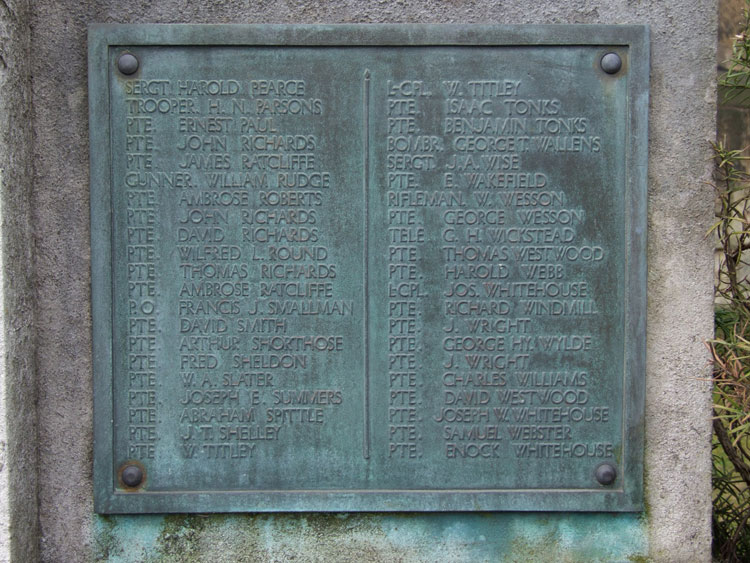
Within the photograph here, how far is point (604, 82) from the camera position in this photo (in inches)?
108

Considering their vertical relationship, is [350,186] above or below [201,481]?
above

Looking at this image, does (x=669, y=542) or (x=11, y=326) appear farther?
(x=669, y=542)

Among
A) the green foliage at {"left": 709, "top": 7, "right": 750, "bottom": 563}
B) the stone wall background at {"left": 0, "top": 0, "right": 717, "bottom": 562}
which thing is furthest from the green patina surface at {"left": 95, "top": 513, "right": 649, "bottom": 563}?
the green foliage at {"left": 709, "top": 7, "right": 750, "bottom": 563}

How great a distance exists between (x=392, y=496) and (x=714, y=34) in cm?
223

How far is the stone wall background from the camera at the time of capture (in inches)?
107

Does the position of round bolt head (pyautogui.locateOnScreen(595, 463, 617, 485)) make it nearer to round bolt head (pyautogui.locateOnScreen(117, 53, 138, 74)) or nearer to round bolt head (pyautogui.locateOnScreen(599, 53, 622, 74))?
round bolt head (pyautogui.locateOnScreen(599, 53, 622, 74))

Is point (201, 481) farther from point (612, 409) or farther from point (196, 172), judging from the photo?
point (612, 409)

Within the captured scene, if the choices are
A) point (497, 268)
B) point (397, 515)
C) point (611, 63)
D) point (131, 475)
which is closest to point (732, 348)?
point (497, 268)

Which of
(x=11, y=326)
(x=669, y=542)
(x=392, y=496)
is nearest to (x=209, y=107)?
(x=11, y=326)

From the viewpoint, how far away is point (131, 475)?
2.72 metres

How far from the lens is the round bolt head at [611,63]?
2711mm

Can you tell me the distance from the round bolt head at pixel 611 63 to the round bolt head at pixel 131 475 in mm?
2423

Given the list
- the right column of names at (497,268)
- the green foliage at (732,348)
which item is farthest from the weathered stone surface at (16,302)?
the green foliage at (732,348)

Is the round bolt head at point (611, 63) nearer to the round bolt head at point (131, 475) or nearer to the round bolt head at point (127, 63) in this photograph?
the round bolt head at point (127, 63)
